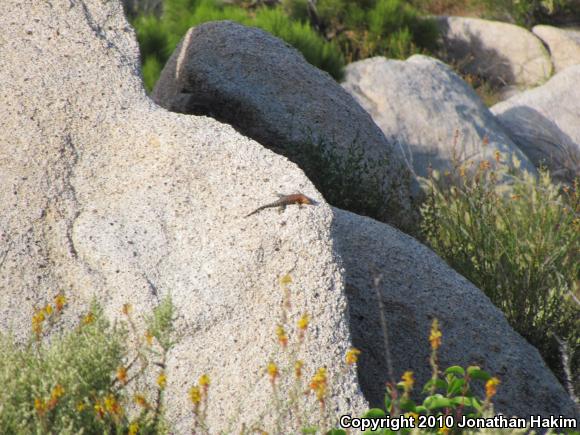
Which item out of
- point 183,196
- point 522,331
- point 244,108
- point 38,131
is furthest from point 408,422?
point 244,108

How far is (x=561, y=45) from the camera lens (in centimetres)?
1161

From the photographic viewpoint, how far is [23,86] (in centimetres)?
335

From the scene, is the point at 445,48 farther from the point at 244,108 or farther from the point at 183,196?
the point at 183,196

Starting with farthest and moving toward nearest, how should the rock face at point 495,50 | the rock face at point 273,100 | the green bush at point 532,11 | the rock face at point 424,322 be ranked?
the green bush at point 532,11 < the rock face at point 495,50 < the rock face at point 273,100 < the rock face at point 424,322

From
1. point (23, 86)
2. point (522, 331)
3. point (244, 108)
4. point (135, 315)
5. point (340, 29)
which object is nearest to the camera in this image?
point (135, 315)

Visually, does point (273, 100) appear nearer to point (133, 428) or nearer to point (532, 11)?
point (133, 428)

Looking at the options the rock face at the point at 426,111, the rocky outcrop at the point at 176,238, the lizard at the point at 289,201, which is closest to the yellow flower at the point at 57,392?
the rocky outcrop at the point at 176,238

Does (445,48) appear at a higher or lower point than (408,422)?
lower

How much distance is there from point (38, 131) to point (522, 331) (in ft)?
8.10

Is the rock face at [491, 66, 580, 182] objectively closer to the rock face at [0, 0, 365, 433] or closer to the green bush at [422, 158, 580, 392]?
the green bush at [422, 158, 580, 392]

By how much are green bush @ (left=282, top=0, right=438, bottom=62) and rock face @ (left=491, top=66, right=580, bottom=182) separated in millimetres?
2619

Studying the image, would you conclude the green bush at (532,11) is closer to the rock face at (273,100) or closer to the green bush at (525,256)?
the rock face at (273,100)

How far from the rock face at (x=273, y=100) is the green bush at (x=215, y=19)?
292 cm

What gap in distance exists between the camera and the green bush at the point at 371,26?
36.4ft
